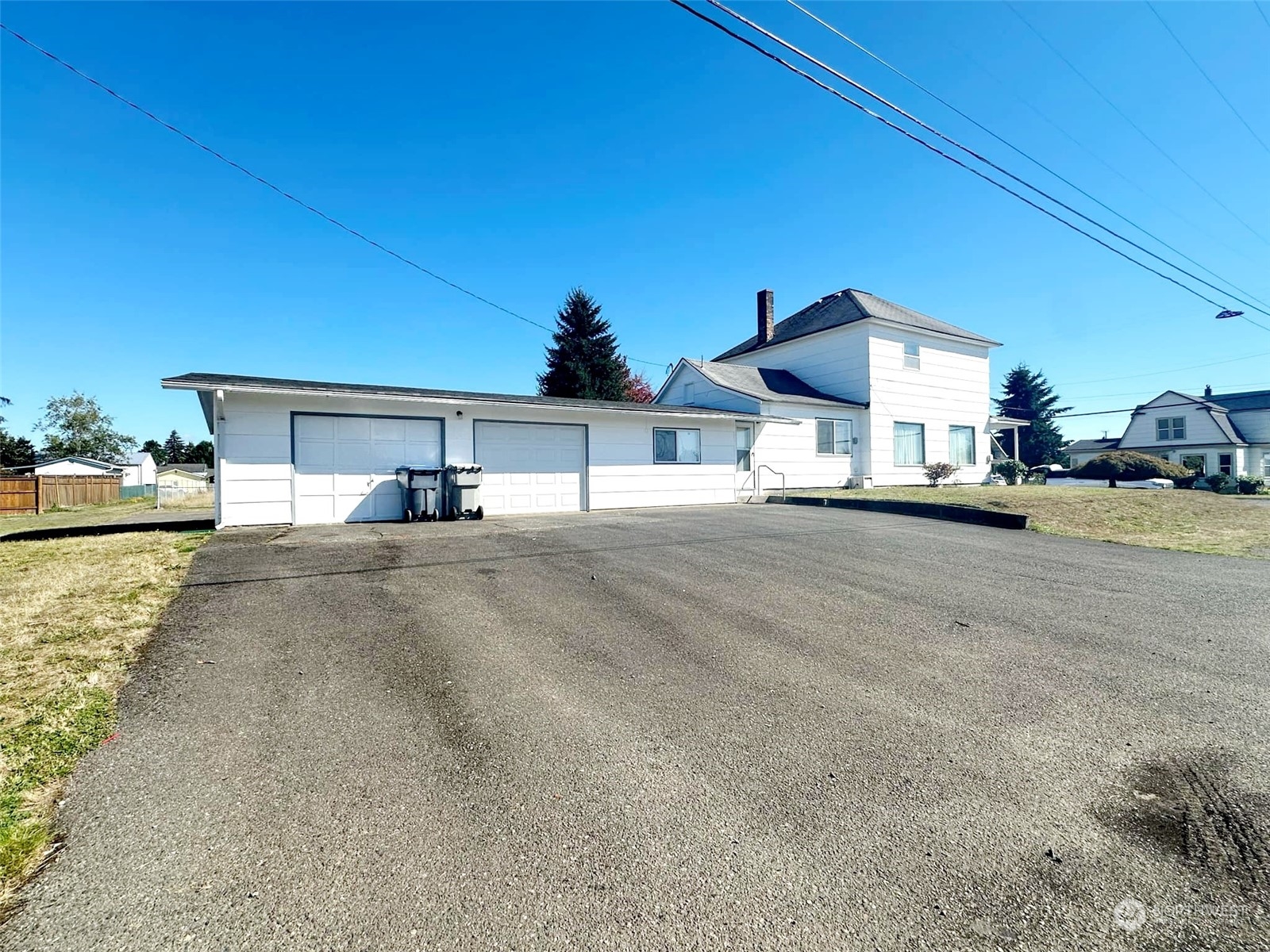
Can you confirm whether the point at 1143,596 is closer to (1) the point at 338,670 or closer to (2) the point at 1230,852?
(2) the point at 1230,852

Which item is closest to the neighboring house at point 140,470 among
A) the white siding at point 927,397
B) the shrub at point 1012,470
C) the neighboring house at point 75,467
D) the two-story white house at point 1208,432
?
the neighboring house at point 75,467

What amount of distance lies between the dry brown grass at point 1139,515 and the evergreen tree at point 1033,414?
28272 mm

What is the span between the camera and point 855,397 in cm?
2017

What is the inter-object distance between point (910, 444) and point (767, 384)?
19.8 ft

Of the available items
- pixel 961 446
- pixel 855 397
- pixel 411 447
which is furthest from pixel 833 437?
pixel 411 447

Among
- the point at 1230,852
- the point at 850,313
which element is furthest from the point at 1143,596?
the point at 850,313

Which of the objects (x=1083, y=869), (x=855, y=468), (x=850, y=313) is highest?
(x=850, y=313)

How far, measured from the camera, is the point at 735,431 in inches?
671

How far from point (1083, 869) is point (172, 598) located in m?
7.01

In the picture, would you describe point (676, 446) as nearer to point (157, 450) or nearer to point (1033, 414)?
point (1033, 414)

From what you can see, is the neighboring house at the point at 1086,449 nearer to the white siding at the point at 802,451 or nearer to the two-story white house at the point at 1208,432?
the two-story white house at the point at 1208,432

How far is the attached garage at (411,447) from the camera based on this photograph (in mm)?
10547

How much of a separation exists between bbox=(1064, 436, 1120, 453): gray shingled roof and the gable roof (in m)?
30.4

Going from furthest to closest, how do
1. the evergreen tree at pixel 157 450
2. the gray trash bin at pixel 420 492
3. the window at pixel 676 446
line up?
the evergreen tree at pixel 157 450 < the window at pixel 676 446 < the gray trash bin at pixel 420 492
